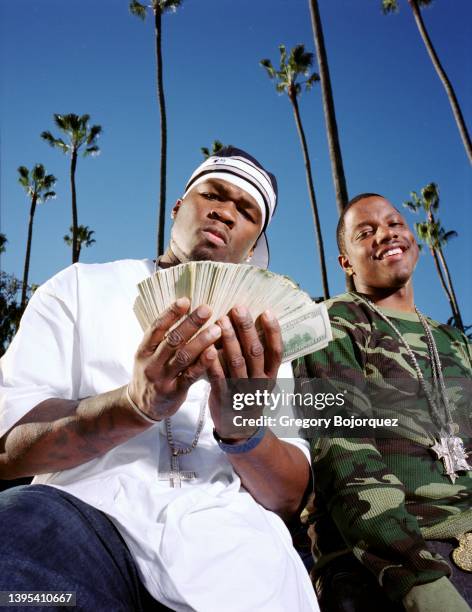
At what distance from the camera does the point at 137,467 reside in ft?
5.31

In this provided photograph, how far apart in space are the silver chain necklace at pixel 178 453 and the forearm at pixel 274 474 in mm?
155

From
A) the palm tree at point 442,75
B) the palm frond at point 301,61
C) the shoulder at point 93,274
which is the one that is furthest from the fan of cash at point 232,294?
the palm frond at point 301,61

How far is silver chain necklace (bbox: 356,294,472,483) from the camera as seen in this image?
6.85 ft

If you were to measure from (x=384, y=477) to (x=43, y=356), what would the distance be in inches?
56.8

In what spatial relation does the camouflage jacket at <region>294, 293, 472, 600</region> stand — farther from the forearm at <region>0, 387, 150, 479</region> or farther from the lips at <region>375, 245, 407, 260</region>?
the forearm at <region>0, 387, 150, 479</region>

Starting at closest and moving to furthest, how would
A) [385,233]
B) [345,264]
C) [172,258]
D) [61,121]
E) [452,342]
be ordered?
1. [172,258]
2. [452,342]
3. [385,233]
4. [345,264]
5. [61,121]

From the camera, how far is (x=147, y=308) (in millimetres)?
1505

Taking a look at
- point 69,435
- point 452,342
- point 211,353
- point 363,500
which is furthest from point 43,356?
point 452,342

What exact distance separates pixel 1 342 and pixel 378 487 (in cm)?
3060

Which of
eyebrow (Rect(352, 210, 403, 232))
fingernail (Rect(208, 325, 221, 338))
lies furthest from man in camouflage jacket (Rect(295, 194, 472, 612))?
fingernail (Rect(208, 325, 221, 338))

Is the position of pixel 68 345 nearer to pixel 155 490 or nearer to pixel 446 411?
pixel 155 490

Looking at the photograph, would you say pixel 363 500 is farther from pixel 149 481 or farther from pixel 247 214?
pixel 247 214

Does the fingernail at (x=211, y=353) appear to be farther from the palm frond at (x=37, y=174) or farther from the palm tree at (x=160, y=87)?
the palm frond at (x=37, y=174)

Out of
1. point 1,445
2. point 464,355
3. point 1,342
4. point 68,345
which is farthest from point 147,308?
point 1,342
